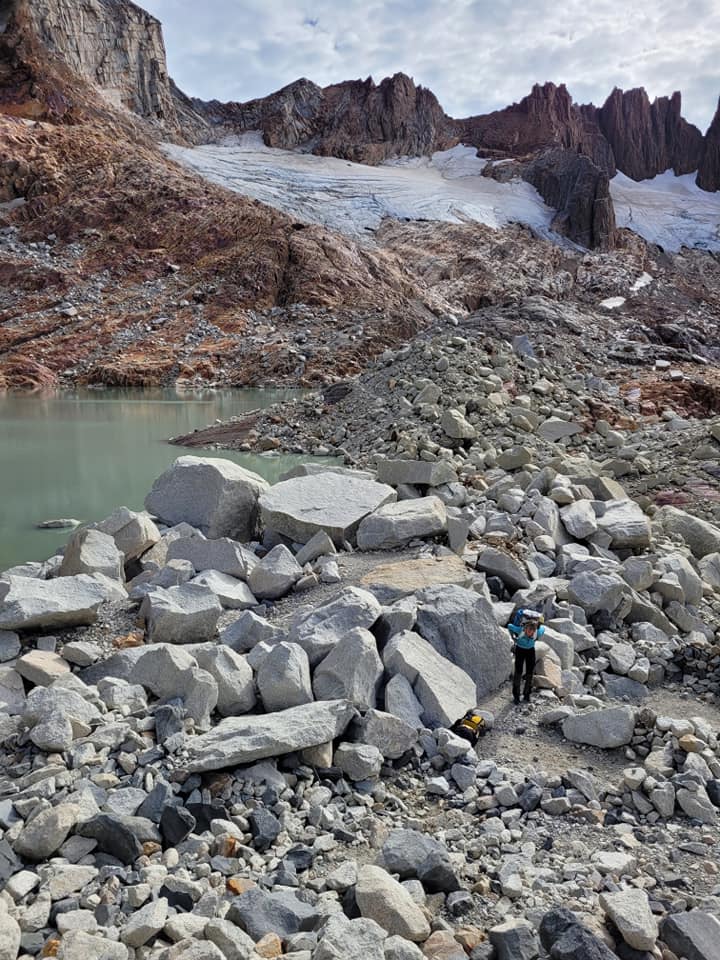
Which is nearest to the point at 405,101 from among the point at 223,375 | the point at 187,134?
the point at 187,134

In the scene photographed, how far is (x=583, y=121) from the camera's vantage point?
93375mm

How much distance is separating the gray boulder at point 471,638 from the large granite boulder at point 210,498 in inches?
109

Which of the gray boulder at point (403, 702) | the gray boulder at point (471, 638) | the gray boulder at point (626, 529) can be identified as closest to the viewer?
the gray boulder at point (403, 702)

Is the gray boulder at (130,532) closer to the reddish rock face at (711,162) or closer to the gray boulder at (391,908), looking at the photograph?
the gray boulder at (391,908)

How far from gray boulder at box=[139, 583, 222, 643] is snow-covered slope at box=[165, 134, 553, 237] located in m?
57.4

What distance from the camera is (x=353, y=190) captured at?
211ft

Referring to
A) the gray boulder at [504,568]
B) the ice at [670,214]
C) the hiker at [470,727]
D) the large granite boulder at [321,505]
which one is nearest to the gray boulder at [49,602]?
the large granite boulder at [321,505]

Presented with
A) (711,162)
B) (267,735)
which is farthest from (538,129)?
(267,735)

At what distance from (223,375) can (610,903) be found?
1270 inches

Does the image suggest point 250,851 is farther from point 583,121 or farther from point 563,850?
point 583,121

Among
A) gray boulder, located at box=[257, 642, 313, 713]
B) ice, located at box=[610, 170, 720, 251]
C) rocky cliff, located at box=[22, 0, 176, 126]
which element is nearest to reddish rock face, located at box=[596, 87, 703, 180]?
ice, located at box=[610, 170, 720, 251]

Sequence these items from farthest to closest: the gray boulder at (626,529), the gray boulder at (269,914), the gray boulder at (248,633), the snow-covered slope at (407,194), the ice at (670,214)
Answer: the ice at (670,214)
the snow-covered slope at (407,194)
the gray boulder at (626,529)
the gray boulder at (248,633)
the gray boulder at (269,914)

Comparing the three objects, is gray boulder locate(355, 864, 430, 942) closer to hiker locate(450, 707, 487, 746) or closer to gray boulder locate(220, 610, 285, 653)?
hiker locate(450, 707, 487, 746)

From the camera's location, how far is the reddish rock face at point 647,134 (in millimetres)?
91250
